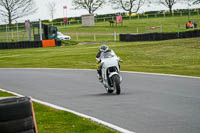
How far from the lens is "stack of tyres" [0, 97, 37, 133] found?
5.38 metres

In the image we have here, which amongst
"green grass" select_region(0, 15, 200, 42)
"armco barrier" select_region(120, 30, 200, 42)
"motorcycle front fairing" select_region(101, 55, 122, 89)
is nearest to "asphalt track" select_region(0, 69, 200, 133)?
"motorcycle front fairing" select_region(101, 55, 122, 89)

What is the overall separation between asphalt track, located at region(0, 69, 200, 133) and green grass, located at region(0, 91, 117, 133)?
1.54 feet

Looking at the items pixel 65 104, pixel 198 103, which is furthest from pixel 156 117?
pixel 65 104

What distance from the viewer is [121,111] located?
8.67 metres

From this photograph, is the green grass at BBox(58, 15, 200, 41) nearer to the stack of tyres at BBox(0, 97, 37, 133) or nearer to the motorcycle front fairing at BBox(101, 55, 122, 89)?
the motorcycle front fairing at BBox(101, 55, 122, 89)

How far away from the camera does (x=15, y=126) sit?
5410 mm

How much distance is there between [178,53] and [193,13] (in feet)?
167

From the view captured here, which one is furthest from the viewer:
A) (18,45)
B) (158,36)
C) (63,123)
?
(18,45)

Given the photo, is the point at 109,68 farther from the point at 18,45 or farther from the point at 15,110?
the point at 18,45

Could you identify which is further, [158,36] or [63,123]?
[158,36]

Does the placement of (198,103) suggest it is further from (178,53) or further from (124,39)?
(124,39)

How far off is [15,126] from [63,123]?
2.19 meters

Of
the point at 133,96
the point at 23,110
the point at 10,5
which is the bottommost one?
the point at 133,96

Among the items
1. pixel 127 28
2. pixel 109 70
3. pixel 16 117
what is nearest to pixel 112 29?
pixel 127 28
